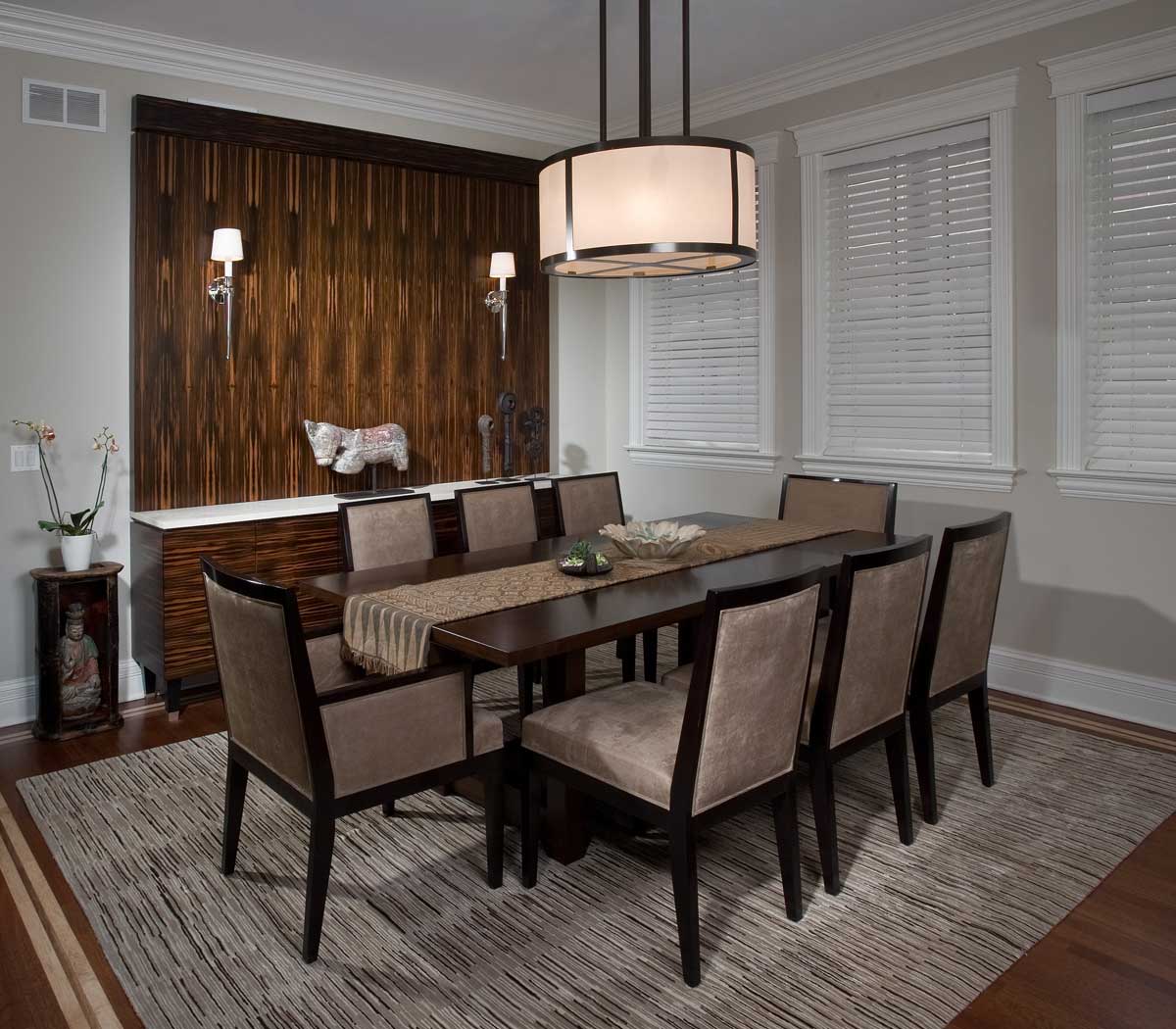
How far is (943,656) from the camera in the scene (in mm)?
2920

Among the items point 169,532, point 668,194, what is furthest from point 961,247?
point 169,532

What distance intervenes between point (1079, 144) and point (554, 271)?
2.23 meters

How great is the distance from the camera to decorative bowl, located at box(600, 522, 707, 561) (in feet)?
10.6

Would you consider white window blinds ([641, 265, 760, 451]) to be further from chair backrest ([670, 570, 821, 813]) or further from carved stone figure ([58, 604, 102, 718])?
carved stone figure ([58, 604, 102, 718])

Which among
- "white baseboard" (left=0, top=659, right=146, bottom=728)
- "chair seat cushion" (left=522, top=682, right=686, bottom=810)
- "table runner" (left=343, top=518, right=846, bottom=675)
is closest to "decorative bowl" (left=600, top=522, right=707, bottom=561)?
"table runner" (left=343, top=518, right=846, bottom=675)

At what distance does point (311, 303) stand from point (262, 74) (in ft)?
3.31

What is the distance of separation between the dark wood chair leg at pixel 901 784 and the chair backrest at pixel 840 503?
1.32 meters

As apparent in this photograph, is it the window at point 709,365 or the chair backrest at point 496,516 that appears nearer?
the chair backrest at point 496,516

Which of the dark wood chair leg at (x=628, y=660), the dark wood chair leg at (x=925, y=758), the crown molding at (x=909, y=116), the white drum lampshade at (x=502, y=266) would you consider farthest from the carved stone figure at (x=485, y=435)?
the dark wood chair leg at (x=925, y=758)

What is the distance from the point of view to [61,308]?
3932 millimetres

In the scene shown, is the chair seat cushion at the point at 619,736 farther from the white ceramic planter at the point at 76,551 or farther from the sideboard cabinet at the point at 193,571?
the white ceramic planter at the point at 76,551

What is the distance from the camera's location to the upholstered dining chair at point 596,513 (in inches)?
166

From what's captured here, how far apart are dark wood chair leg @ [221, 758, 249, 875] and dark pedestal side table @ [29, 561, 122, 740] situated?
1.47 meters

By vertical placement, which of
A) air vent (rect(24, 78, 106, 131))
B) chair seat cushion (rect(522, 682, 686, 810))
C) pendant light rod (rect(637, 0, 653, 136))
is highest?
air vent (rect(24, 78, 106, 131))
